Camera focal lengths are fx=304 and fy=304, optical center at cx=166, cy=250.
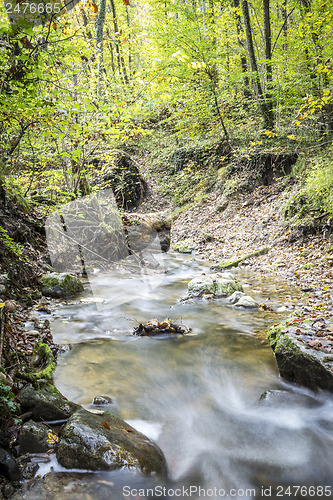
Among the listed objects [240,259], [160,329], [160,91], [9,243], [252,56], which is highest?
[252,56]

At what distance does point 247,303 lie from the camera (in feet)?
19.5

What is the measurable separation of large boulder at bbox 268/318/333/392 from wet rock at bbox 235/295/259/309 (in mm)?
1840

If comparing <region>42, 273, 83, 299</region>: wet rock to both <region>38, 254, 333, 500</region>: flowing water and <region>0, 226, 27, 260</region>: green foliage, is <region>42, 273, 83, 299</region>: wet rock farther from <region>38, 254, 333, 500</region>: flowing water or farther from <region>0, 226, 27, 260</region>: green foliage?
<region>0, 226, 27, 260</region>: green foliage

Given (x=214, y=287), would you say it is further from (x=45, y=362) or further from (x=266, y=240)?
(x=45, y=362)

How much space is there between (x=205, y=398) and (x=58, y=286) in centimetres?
414

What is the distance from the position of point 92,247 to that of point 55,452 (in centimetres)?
757

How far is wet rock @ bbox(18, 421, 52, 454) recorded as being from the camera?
2.39 meters

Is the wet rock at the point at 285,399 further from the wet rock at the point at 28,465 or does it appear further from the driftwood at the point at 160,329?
the wet rock at the point at 28,465

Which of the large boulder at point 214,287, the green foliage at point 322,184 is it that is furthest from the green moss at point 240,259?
the green foliage at point 322,184

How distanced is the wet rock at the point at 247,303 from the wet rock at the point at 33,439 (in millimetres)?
4311

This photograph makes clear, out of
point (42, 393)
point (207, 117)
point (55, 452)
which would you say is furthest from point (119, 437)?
point (207, 117)

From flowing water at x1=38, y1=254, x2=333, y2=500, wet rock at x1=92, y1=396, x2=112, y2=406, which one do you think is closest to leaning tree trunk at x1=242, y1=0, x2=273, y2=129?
flowing water at x1=38, y1=254, x2=333, y2=500
